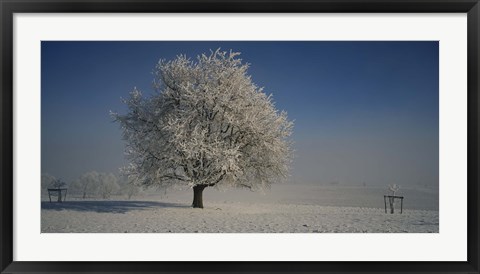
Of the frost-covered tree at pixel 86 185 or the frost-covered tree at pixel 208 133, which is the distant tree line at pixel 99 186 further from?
the frost-covered tree at pixel 208 133

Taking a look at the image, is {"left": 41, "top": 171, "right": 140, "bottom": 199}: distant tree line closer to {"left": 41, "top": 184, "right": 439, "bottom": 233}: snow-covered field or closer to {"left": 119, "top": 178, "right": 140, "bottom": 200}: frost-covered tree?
{"left": 119, "top": 178, "right": 140, "bottom": 200}: frost-covered tree

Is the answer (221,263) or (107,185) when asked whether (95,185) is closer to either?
(107,185)

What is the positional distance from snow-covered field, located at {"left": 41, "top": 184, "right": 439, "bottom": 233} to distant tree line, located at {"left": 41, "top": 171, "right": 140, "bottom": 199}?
1.02 feet

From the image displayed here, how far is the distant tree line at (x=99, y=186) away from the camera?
1230 centimetres

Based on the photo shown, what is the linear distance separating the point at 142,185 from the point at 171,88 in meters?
3.36

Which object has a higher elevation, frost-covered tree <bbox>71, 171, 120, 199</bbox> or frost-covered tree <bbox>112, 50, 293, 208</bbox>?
frost-covered tree <bbox>112, 50, 293, 208</bbox>

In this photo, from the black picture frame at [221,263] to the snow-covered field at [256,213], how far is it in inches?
31.3

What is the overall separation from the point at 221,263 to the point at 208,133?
5941 mm

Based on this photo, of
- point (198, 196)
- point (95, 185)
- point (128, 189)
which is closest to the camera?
point (95, 185)

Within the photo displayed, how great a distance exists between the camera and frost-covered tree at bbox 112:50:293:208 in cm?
1294

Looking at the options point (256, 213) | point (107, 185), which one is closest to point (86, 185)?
point (107, 185)

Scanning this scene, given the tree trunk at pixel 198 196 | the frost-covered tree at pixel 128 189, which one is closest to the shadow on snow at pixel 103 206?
the frost-covered tree at pixel 128 189

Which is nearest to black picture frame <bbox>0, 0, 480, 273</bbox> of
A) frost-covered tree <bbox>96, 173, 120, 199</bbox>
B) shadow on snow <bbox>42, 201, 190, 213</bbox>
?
shadow on snow <bbox>42, 201, 190, 213</bbox>

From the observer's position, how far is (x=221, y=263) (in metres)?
8.02
